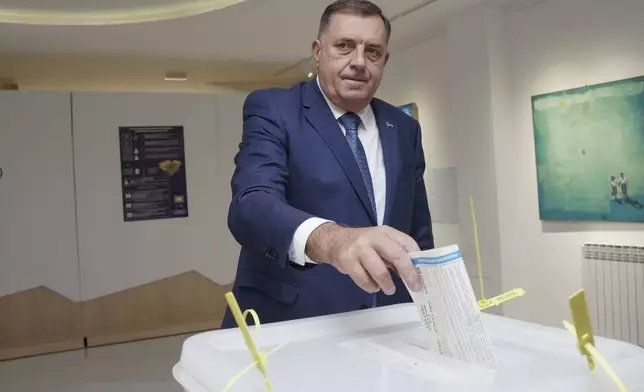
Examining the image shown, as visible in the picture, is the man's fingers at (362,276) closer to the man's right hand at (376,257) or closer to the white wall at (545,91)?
the man's right hand at (376,257)

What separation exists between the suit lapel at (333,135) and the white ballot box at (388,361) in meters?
0.35

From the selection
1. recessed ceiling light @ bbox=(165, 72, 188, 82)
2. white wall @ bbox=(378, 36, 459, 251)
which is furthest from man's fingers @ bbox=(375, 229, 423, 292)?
recessed ceiling light @ bbox=(165, 72, 188, 82)

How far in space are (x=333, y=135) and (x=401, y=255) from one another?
0.58 metres

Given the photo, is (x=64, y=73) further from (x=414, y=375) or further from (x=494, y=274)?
(x=414, y=375)

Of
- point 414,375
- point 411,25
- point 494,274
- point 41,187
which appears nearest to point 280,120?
point 414,375

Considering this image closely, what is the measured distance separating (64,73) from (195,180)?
1932 millimetres

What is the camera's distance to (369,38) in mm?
1188

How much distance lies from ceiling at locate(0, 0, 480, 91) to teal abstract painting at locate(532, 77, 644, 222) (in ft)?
3.61

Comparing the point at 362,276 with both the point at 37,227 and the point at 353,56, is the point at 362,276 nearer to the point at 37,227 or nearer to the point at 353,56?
the point at 353,56

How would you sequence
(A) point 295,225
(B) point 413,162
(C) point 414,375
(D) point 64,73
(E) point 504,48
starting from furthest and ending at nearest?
(D) point 64,73
(E) point 504,48
(B) point 413,162
(A) point 295,225
(C) point 414,375

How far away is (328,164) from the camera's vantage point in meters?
1.21

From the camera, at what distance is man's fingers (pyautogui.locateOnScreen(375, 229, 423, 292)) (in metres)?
0.70

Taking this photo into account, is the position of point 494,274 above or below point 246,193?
below

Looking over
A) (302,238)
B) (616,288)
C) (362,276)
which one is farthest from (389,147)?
(616,288)
